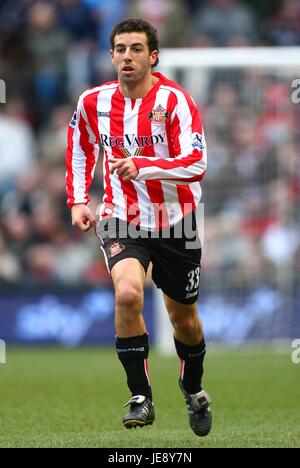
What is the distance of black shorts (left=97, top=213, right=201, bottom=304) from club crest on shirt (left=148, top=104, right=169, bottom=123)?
58 centimetres

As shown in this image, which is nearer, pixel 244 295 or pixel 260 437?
pixel 260 437

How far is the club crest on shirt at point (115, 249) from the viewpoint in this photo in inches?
239

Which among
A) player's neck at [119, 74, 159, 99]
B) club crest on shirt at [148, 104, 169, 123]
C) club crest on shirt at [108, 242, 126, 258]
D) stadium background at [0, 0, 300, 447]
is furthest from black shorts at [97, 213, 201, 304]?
stadium background at [0, 0, 300, 447]

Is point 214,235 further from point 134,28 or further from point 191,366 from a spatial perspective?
point 134,28

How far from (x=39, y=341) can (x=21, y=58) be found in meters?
4.33


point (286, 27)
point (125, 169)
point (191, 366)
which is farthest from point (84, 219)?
point (286, 27)

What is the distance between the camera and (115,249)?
6102mm

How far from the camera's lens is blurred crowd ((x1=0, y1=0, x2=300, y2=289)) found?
12.2 m

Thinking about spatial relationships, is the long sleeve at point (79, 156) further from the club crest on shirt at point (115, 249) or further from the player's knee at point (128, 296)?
the player's knee at point (128, 296)

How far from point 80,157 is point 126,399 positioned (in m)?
2.38

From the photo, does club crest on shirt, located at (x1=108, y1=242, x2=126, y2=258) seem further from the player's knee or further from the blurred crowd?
the blurred crowd

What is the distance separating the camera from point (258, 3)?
52.3 ft
